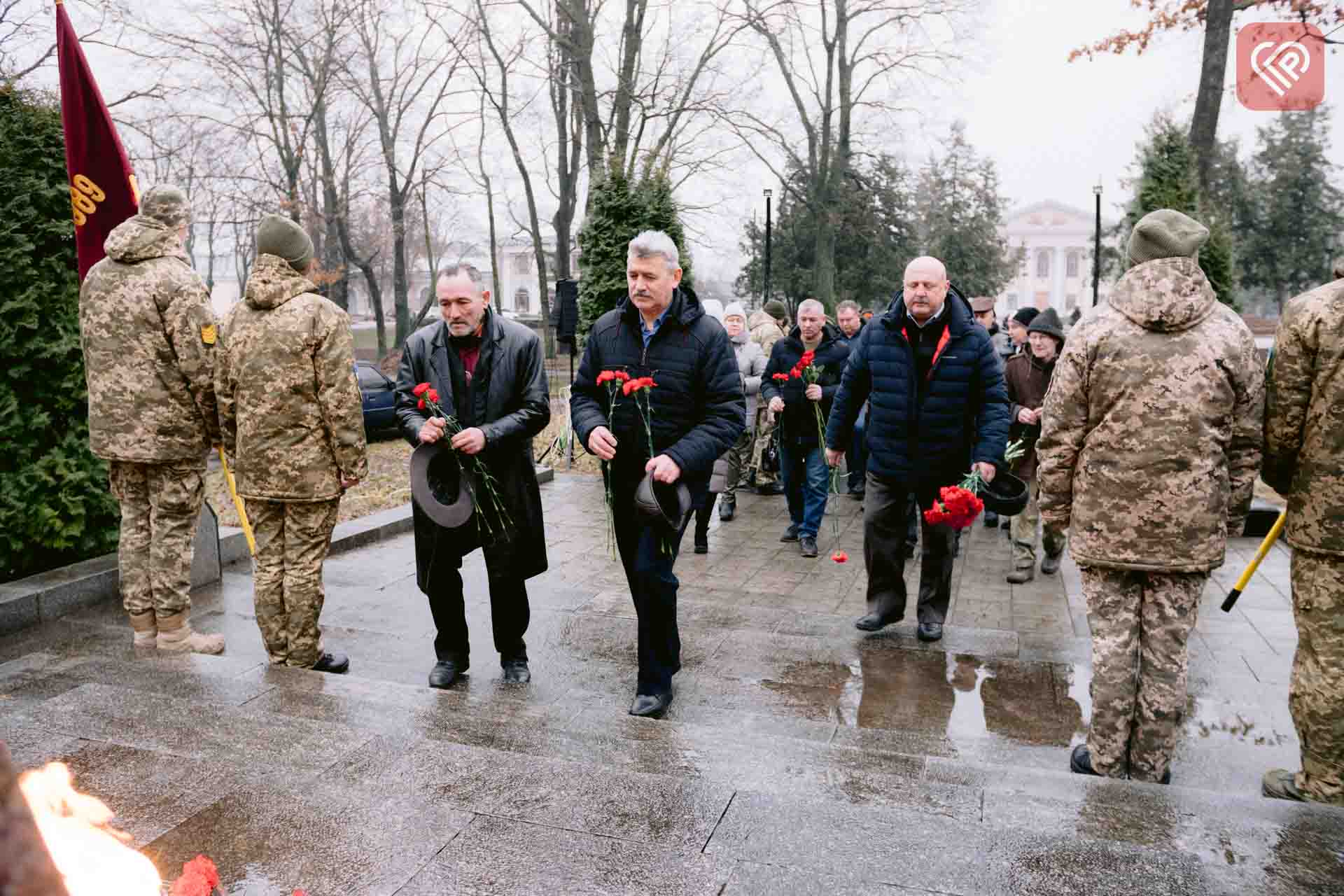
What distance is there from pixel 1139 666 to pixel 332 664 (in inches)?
141

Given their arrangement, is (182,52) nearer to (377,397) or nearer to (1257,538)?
(377,397)

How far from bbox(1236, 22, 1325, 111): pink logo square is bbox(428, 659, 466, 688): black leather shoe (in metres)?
13.1

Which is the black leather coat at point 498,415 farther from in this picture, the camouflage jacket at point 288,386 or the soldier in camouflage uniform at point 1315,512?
the soldier in camouflage uniform at point 1315,512

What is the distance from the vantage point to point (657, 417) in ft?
14.8

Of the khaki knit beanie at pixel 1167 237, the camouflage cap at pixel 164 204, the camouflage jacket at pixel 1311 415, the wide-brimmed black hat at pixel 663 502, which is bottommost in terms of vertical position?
the wide-brimmed black hat at pixel 663 502

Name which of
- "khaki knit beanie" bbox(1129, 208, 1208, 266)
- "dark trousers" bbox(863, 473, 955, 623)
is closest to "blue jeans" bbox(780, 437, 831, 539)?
"dark trousers" bbox(863, 473, 955, 623)

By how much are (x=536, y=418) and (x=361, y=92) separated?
27.9 meters

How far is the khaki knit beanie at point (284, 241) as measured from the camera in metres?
4.68

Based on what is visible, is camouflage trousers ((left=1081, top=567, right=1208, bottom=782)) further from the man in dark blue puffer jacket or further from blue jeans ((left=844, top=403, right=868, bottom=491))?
blue jeans ((left=844, top=403, right=868, bottom=491))

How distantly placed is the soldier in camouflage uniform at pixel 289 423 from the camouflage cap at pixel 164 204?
611 mm

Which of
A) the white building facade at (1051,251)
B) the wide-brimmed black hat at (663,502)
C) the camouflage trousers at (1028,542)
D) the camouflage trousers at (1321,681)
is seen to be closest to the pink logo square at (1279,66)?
the camouflage trousers at (1028,542)

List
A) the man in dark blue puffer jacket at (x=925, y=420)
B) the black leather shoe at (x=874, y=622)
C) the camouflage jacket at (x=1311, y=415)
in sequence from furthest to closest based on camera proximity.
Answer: the black leather shoe at (x=874, y=622) < the man in dark blue puffer jacket at (x=925, y=420) < the camouflage jacket at (x=1311, y=415)

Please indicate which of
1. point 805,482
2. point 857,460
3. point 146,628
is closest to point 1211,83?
point 857,460

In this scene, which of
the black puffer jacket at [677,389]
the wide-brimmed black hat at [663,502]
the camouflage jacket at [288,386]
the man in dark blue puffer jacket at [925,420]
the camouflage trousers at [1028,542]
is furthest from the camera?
the camouflage trousers at [1028,542]
